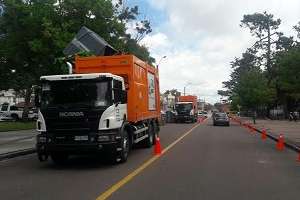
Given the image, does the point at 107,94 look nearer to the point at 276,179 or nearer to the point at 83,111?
the point at 83,111

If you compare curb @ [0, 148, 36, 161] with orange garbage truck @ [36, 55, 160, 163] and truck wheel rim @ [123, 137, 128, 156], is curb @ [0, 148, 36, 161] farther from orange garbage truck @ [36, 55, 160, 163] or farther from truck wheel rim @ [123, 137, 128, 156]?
truck wheel rim @ [123, 137, 128, 156]

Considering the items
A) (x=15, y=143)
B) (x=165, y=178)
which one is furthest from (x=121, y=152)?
(x=15, y=143)

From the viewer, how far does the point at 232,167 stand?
16.9 metres

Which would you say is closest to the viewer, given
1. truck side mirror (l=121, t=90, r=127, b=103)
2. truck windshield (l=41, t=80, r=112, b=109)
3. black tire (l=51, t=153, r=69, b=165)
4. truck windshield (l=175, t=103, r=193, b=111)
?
truck windshield (l=41, t=80, r=112, b=109)

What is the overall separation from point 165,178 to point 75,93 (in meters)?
4.33

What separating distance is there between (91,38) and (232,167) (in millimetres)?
12206

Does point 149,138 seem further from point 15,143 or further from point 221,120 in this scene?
point 221,120

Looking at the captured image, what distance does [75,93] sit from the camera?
56.0ft

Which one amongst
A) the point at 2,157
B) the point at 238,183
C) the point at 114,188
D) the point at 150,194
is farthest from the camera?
the point at 2,157

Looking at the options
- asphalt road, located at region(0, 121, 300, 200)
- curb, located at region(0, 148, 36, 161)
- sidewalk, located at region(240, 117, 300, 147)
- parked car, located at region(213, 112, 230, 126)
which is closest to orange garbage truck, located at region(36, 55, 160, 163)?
asphalt road, located at region(0, 121, 300, 200)

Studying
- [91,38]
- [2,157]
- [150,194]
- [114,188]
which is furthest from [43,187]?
[91,38]

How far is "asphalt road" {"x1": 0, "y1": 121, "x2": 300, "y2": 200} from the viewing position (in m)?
11.8

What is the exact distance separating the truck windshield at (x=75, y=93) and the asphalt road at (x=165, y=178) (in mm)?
1832

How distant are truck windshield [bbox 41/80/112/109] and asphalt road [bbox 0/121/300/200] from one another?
1832mm
